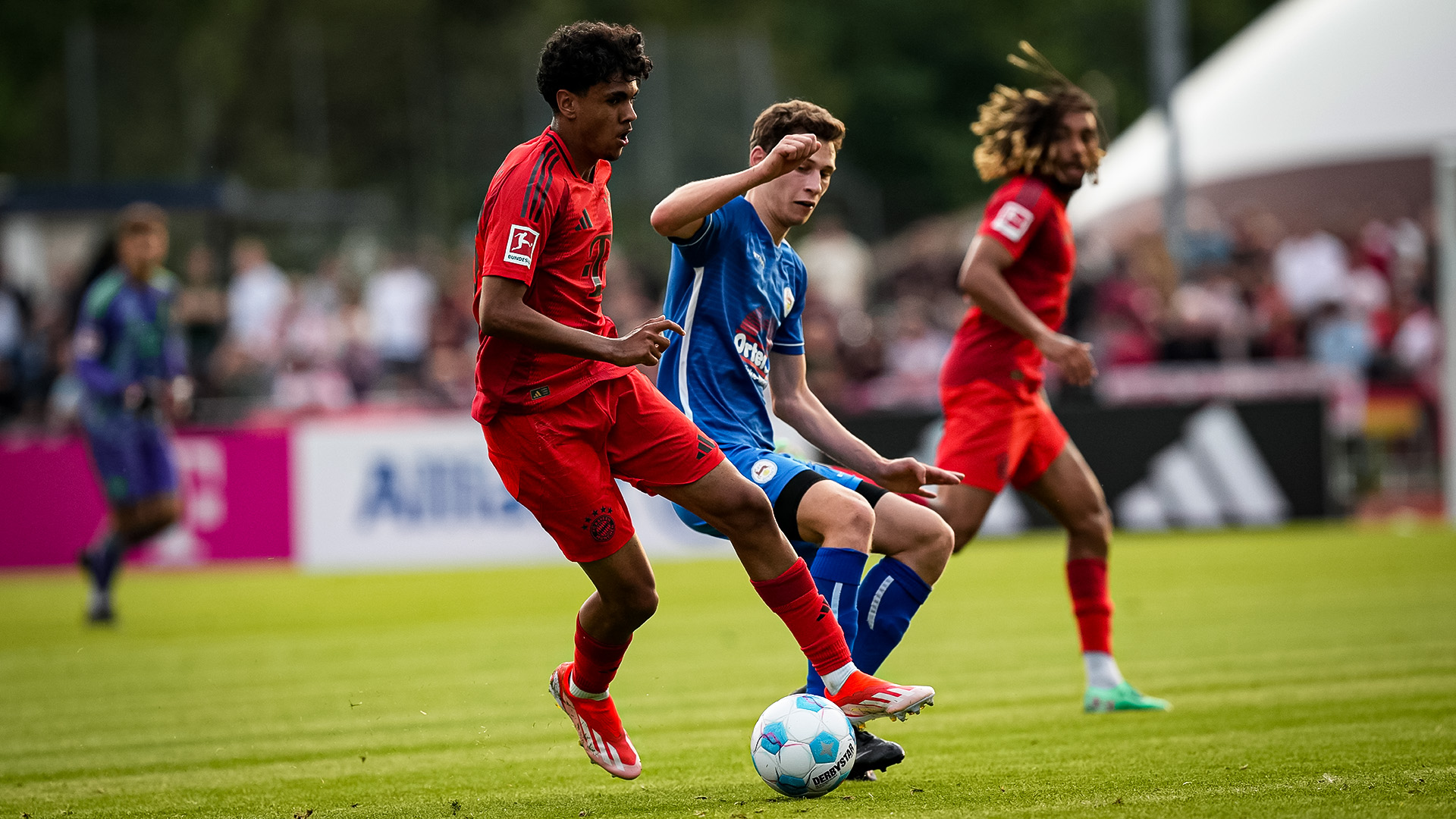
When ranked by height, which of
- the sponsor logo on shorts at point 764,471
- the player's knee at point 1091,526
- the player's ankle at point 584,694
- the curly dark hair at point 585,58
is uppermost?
the curly dark hair at point 585,58

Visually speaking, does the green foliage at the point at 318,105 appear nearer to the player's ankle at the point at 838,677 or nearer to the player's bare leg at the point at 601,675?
the player's bare leg at the point at 601,675

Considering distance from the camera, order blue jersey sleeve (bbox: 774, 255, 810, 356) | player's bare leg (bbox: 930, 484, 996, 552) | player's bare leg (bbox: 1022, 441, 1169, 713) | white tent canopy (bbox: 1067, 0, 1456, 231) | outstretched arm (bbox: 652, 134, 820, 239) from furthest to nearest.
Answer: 1. white tent canopy (bbox: 1067, 0, 1456, 231)
2. player's bare leg (bbox: 1022, 441, 1169, 713)
3. player's bare leg (bbox: 930, 484, 996, 552)
4. blue jersey sleeve (bbox: 774, 255, 810, 356)
5. outstretched arm (bbox: 652, 134, 820, 239)

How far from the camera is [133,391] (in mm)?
12680

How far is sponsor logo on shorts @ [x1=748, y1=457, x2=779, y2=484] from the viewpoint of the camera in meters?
5.70

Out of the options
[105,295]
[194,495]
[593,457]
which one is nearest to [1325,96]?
[194,495]

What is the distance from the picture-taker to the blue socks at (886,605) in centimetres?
581

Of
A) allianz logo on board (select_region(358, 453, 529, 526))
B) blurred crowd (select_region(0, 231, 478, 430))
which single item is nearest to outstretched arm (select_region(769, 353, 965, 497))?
allianz logo on board (select_region(358, 453, 529, 526))

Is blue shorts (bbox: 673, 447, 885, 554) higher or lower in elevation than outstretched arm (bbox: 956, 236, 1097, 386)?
lower

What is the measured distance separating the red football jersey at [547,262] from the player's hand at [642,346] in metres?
0.22

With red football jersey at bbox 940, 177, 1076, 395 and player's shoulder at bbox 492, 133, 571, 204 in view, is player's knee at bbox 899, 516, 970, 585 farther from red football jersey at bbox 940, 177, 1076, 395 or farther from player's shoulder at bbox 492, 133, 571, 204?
player's shoulder at bbox 492, 133, 571, 204

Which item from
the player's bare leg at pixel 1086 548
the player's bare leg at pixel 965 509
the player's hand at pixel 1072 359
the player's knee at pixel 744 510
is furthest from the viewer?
the player's bare leg at pixel 1086 548

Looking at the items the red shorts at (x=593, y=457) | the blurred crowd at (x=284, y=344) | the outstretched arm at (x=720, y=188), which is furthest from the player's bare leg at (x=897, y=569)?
the blurred crowd at (x=284, y=344)

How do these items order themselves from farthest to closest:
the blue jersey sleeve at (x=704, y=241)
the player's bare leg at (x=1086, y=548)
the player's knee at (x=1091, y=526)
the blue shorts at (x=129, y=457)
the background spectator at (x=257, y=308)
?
1. the background spectator at (x=257, y=308)
2. the blue shorts at (x=129, y=457)
3. the player's knee at (x=1091, y=526)
4. the player's bare leg at (x=1086, y=548)
5. the blue jersey sleeve at (x=704, y=241)

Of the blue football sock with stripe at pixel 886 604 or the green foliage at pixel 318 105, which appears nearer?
the blue football sock with stripe at pixel 886 604
